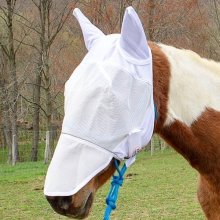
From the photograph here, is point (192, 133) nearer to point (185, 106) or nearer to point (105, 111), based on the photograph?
point (185, 106)

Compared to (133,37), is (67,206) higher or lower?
lower

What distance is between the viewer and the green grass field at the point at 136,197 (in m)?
6.68

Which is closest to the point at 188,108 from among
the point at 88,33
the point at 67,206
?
the point at 88,33

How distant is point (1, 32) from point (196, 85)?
765 inches

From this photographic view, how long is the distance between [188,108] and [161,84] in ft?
0.60

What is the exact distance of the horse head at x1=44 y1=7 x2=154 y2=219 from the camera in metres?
1.86

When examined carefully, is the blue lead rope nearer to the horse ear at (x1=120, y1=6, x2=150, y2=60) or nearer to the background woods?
the horse ear at (x1=120, y1=6, x2=150, y2=60)

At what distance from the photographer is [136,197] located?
25.9 ft

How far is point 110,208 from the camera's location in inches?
81.1

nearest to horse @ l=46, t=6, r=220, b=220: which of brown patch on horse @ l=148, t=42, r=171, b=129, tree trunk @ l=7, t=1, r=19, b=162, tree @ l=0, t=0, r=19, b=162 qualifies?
brown patch on horse @ l=148, t=42, r=171, b=129

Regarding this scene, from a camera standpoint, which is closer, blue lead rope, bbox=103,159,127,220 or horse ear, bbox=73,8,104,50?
blue lead rope, bbox=103,159,127,220

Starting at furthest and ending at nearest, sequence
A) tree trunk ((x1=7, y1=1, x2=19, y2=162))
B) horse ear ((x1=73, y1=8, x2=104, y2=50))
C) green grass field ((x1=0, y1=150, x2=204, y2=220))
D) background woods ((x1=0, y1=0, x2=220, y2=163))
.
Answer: tree trunk ((x1=7, y1=1, x2=19, y2=162))
background woods ((x1=0, y1=0, x2=220, y2=163))
green grass field ((x1=0, y1=150, x2=204, y2=220))
horse ear ((x1=73, y1=8, x2=104, y2=50))

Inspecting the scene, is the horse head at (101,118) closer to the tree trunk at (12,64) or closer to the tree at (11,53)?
the tree at (11,53)

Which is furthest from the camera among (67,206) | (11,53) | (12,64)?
(12,64)
